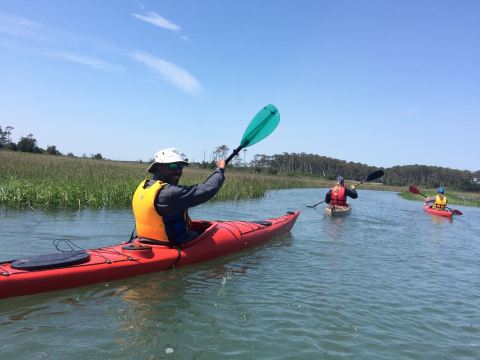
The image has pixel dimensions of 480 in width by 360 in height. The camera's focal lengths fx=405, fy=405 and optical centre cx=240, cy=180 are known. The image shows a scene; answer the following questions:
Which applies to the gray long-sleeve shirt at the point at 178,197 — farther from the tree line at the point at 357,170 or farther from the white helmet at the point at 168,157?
the tree line at the point at 357,170

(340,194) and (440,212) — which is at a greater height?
(340,194)

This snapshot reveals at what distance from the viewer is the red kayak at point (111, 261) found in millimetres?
4039

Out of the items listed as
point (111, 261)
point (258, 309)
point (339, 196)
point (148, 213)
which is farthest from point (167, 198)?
point (339, 196)

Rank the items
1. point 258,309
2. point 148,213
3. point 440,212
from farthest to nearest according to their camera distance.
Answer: point 440,212
point 148,213
point 258,309

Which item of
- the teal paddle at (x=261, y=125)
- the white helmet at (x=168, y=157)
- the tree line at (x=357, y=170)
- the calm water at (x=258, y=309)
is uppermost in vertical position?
the tree line at (x=357, y=170)

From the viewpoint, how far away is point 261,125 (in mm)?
7402

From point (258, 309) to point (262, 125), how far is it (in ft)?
12.7

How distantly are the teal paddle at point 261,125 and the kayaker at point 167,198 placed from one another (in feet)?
5.97

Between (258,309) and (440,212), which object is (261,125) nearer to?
(258,309)

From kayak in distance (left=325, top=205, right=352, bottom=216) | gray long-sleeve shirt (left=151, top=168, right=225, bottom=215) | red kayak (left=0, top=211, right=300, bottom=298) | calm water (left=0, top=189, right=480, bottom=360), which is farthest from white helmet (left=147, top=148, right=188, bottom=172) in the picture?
kayak in distance (left=325, top=205, right=352, bottom=216)

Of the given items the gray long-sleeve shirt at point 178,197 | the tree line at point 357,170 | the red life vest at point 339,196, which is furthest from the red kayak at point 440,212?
the tree line at point 357,170

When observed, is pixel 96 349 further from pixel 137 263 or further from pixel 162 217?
pixel 162 217

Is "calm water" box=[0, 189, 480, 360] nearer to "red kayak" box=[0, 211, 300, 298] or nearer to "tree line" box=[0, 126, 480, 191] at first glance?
"red kayak" box=[0, 211, 300, 298]

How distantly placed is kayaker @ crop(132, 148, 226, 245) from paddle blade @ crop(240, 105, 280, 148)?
183 cm
